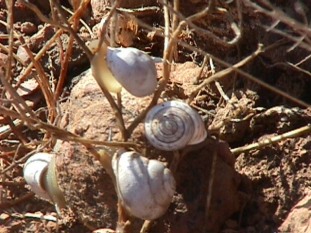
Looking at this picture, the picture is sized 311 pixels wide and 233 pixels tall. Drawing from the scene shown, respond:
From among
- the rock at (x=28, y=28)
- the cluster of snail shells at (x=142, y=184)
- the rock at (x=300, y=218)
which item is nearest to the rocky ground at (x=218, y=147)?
the rock at (x=300, y=218)

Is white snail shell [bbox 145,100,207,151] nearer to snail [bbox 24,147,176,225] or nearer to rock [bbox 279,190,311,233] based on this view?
snail [bbox 24,147,176,225]

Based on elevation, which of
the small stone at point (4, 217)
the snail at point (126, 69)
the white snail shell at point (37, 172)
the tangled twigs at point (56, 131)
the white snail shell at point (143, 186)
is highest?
the snail at point (126, 69)

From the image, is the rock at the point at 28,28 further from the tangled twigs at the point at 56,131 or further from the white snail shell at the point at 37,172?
the tangled twigs at the point at 56,131

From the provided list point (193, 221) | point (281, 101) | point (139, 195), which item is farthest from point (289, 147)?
point (139, 195)

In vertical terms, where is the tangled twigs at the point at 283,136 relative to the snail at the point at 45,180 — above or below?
above

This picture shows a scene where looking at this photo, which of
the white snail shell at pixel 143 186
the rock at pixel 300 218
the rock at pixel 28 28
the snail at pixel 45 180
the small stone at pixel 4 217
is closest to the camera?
the white snail shell at pixel 143 186

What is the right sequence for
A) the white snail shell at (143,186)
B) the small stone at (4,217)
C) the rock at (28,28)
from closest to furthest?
the white snail shell at (143,186) → the small stone at (4,217) → the rock at (28,28)

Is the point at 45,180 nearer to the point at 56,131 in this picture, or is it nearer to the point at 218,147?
the point at 56,131
